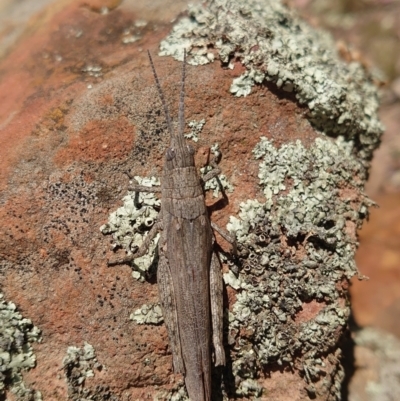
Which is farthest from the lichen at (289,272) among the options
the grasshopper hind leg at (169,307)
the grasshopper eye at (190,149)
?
the grasshopper eye at (190,149)

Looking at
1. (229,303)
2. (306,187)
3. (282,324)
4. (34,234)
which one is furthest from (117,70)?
(282,324)

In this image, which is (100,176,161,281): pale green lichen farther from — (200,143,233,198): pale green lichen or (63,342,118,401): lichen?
(63,342,118,401): lichen

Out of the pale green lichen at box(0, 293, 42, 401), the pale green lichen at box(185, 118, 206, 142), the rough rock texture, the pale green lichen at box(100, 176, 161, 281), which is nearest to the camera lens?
the pale green lichen at box(0, 293, 42, 401)

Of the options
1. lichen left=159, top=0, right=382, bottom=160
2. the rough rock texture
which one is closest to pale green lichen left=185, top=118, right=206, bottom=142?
the rough rock texture

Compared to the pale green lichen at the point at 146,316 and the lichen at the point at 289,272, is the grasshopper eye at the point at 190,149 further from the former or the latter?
the pale green lichen at the point at 146,316

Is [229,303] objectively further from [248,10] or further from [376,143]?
[248,10]

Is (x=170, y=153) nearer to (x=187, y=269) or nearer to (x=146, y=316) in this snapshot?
(x=187, y=269)
